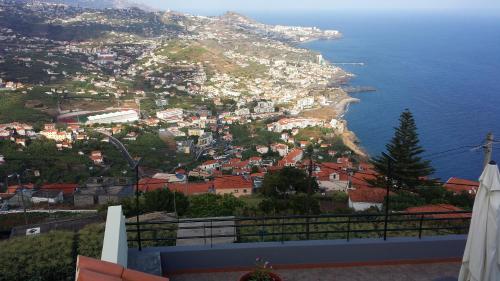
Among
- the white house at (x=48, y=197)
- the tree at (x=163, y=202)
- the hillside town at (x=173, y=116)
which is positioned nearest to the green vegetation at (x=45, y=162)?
the hillside town at (x=173, y=116)

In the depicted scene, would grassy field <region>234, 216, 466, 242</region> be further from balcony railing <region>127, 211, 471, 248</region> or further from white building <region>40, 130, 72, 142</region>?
white building <region>40, 130, 72, 142</region>

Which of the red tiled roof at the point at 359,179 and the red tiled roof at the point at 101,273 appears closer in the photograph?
the red tiled roof at the point at 101,273

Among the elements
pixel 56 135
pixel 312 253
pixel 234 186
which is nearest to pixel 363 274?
pixel 312 253

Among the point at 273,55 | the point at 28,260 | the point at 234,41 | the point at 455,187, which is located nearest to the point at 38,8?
the point at 234,41

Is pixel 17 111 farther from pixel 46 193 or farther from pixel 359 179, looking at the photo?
pixel 359 179

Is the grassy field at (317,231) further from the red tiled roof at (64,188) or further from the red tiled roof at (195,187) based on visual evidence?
the red tiled roof at (64,188)

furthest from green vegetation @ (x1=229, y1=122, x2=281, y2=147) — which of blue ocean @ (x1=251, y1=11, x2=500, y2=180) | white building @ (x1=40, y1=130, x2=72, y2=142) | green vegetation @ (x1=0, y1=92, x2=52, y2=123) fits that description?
green vegetation @ (x1=0, y1=92, x2=52, y2=123)
